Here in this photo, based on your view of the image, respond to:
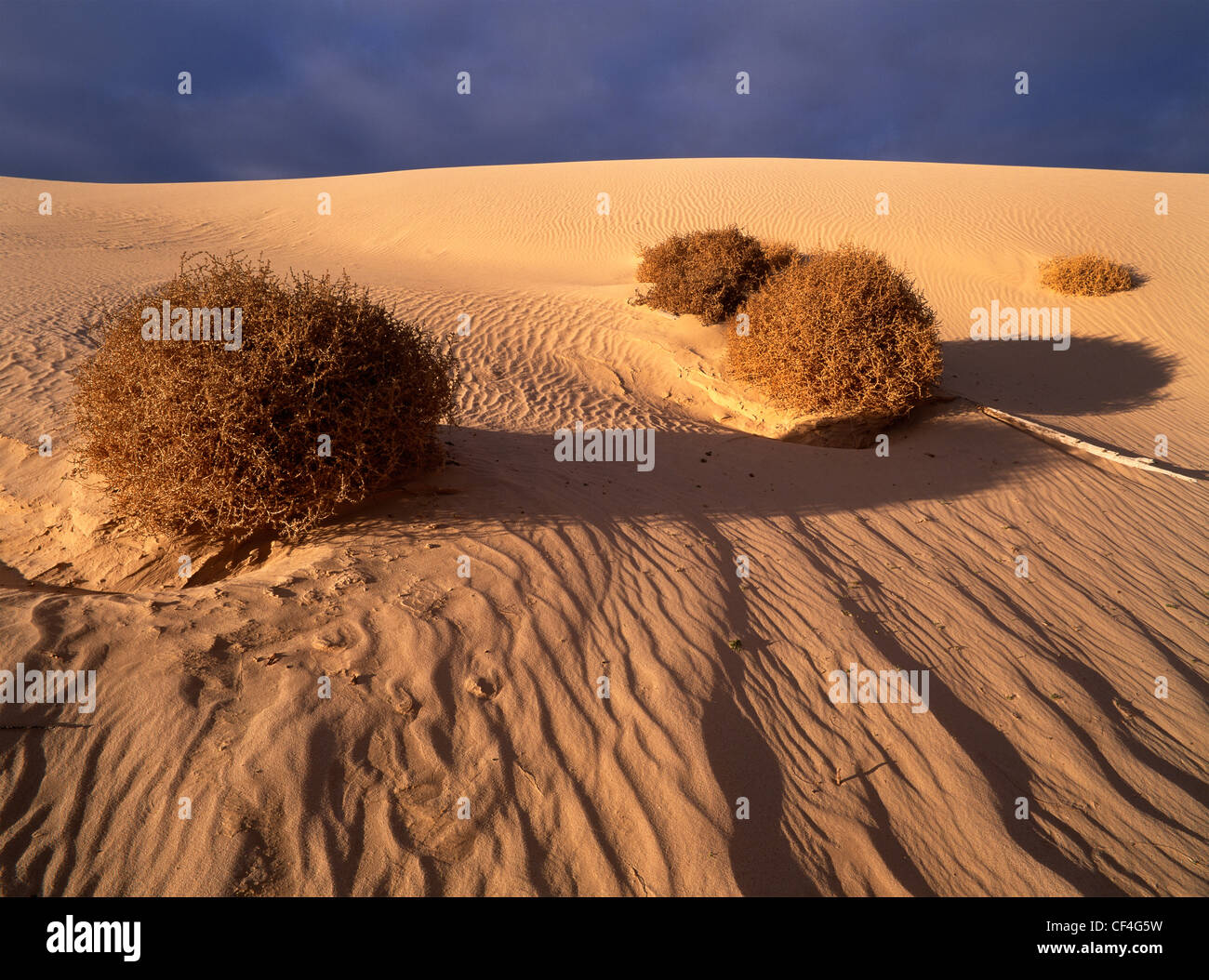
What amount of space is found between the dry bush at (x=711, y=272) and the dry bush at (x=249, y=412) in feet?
28.1

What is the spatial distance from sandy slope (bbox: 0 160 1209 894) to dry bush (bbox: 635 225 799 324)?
184 inches

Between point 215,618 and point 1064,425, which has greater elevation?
point 1064,425

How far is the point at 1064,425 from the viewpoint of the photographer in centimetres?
823

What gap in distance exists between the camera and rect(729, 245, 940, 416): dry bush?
24.1 feet
